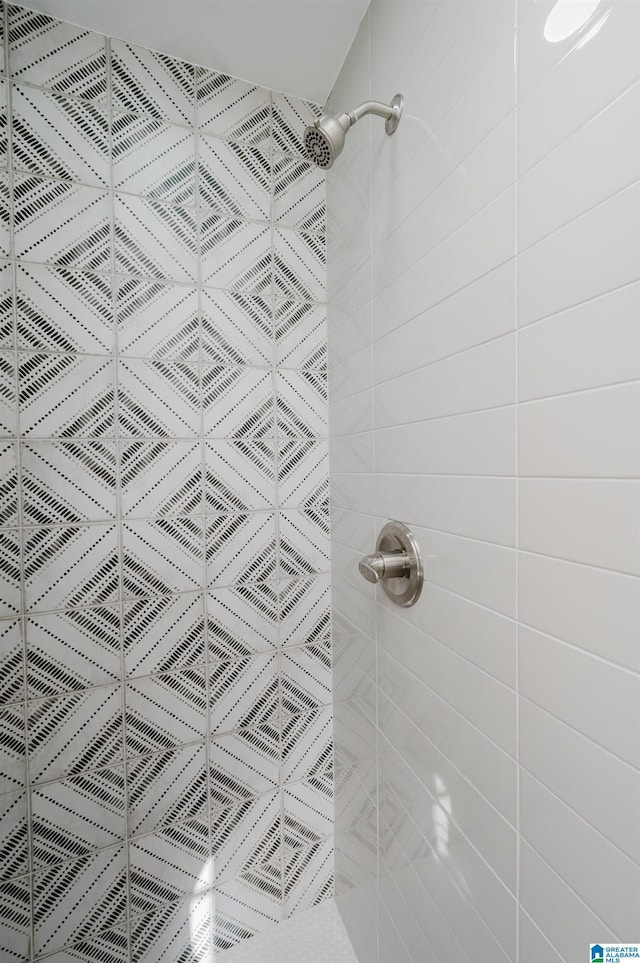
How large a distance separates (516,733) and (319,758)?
2.85 ft

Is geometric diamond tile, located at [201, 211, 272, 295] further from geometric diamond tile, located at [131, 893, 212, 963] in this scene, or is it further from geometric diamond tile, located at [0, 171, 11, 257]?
geometric diamond tile, located at [131, 893, 212, 963]

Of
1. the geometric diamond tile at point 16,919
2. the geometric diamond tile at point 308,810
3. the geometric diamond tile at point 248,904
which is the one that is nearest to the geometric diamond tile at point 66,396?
the geometric diamond tile at point 16,919

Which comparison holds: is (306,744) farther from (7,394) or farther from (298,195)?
(298,195)

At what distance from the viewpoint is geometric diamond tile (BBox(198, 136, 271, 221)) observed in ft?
3.68

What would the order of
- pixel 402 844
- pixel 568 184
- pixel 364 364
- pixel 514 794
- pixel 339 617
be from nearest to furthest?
pixel 568 184
pixel 514 794
pixel 402 844
pixel 364 364
pixel 339 617

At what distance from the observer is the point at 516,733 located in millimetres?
594

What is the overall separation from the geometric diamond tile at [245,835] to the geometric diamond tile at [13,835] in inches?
16.5

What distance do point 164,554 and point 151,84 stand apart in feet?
3.74

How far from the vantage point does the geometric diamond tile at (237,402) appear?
3.74ft

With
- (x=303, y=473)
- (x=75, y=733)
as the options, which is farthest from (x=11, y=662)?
(x=303, y=473)

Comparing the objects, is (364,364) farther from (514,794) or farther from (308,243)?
(514,794)

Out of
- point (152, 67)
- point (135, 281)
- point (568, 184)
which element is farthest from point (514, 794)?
point (152, 67)

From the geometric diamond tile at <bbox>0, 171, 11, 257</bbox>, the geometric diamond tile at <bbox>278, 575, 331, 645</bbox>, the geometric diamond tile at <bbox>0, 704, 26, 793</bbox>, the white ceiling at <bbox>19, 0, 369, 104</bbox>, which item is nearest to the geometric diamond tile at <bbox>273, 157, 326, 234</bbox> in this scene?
the white ceiling at <bbox>19, 0, 369, 104</bbox>

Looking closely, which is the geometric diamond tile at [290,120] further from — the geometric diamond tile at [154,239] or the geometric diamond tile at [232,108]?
the geometric diamond tile at [154,239]
